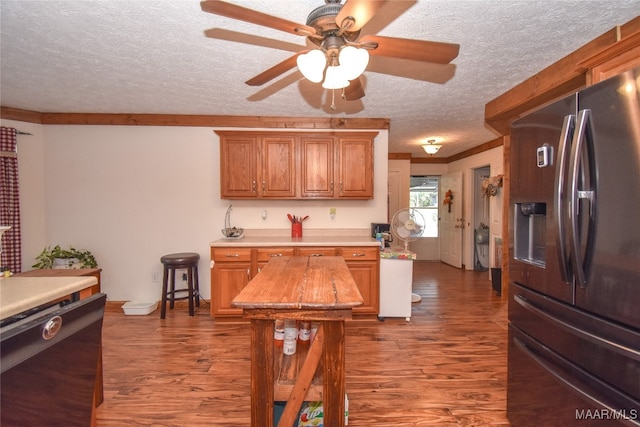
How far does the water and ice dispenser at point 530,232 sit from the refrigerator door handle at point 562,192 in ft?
0.87

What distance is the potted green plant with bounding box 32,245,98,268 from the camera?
3291 mm

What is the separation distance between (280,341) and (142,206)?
112 inches

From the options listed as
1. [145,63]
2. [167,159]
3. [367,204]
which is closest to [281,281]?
[145,63]

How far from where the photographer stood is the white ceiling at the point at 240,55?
1739 millimetres

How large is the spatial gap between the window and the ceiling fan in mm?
6007

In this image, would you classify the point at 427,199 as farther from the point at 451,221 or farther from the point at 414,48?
the point at 414,48

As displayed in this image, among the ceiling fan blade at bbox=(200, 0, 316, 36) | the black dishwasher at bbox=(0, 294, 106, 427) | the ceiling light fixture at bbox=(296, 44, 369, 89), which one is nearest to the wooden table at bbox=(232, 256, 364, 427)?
the black dishwasher at bbox=(0, 294, 106, 427)

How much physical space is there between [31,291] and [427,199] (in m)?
7.25

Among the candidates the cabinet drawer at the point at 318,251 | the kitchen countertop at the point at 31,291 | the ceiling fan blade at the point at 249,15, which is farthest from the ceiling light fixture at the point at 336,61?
the cabinet drawer at the point at 318,251

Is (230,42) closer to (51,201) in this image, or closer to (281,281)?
(281,281)

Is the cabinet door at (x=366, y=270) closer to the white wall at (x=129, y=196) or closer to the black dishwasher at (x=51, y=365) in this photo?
the white wall at (x=129, y=196)

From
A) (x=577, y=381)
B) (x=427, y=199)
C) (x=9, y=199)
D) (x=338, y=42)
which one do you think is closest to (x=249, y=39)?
(x=338, y=42)

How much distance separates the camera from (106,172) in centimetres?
375

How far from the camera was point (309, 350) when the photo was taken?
1441mm
